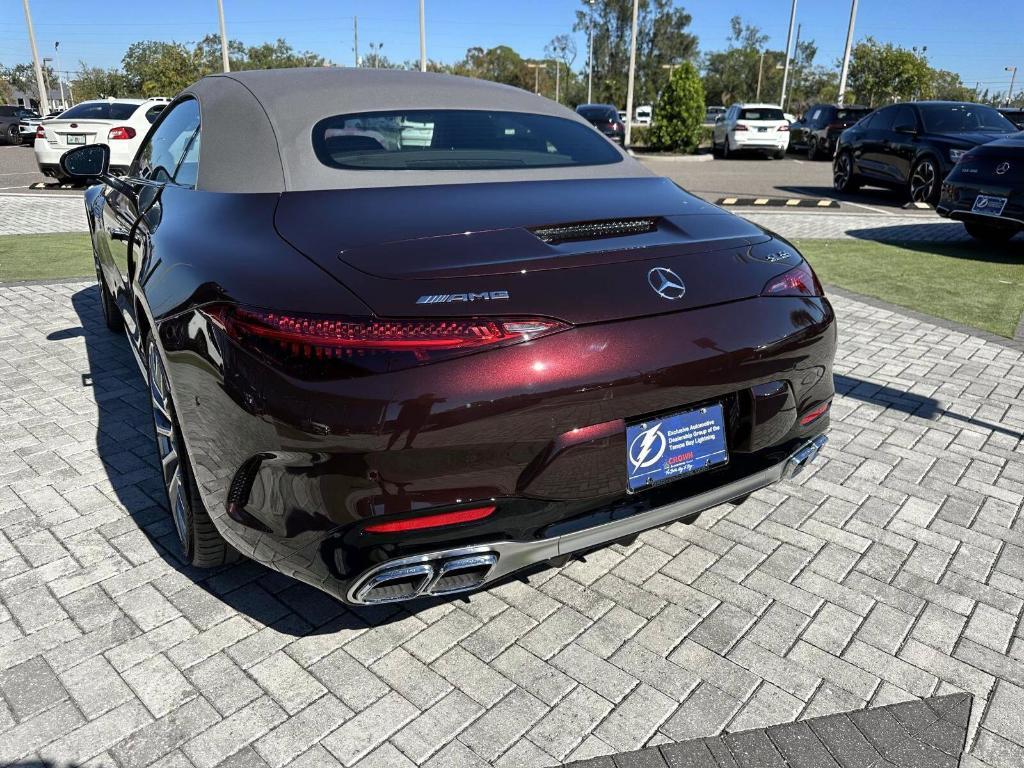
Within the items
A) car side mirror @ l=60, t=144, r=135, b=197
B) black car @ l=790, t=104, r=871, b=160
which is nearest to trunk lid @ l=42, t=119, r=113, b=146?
car side mirror @ l=60, t=144, r=135, b=197

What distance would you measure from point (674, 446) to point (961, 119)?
12463 mm

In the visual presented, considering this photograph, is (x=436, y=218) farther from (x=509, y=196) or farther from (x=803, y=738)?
(x=803, y=738)

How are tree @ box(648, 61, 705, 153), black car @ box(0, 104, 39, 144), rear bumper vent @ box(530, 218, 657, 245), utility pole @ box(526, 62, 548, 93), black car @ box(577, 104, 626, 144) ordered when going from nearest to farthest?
rear bumper vent @ box(530, 218, 657, 245), black car @ box(577, 104, 626, 144), tree @ box(648, 61, 705, 153), black car @ box(0, 104, 39, 144), utility pole @ box(526, 62, 548, 93)

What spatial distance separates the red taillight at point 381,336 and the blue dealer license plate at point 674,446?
1.50 ft

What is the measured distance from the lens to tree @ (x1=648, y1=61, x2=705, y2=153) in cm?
2572

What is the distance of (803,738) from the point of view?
7.09ft

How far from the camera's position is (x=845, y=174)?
14711 millimetres

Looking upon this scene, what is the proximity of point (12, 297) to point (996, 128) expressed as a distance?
1277 cm

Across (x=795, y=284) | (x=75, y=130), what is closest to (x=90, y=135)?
(x=75, y=130)

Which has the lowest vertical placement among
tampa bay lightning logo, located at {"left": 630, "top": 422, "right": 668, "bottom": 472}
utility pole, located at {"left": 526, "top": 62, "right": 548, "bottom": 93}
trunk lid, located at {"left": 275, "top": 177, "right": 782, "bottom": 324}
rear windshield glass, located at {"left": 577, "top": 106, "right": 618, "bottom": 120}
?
tampa bay lightning logo, located at {"left": 630, "top": 422, "right": 668, "bottom": 472}

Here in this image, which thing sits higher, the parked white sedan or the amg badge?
the amg badge

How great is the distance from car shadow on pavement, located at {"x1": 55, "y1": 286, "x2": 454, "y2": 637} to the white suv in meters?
21.8

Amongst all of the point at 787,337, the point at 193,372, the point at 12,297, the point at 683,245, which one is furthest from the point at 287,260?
the point at 12,297

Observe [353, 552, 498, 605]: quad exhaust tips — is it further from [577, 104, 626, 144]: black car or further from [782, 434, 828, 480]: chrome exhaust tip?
[577, 104, 626, 144]: black car
